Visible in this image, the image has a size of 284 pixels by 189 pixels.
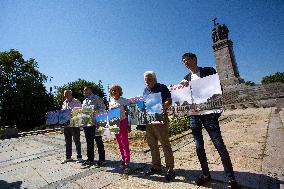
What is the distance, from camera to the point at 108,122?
507 cm

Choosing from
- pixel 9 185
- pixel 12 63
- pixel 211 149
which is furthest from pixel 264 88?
pixel 12 63

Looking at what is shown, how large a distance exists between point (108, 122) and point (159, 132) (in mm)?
1400

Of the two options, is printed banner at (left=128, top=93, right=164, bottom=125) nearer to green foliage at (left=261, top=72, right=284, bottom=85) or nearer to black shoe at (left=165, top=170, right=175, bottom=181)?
black shoe at (left=165, top=170, right=175, bottom=181)

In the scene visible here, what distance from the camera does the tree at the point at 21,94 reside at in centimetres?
3781

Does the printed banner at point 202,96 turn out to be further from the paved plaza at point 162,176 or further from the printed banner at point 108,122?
the printed banner at point 108,122

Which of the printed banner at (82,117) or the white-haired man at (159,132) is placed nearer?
the white-haired man at (159,132)

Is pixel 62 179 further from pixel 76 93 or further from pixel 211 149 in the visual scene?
pixel 76 93

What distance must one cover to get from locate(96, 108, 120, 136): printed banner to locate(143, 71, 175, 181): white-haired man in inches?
30.6

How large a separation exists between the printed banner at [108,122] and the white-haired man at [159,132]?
0.78 metres

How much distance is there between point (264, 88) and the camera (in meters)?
26.9

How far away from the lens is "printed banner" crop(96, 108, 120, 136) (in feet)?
16.0

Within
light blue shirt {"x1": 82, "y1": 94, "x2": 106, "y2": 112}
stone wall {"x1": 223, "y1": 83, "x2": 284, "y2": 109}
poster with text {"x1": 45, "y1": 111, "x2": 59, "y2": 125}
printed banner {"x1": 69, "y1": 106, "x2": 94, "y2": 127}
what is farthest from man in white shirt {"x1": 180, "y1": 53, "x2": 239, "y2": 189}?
stone wall {"x1": 223, "y1": 83, "x2": 284, "y2": 109}

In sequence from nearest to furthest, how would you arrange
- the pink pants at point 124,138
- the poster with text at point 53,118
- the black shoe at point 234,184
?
the black shoe at point 234,184
the pink pants at point 124,138
the poster with text at point 53,118

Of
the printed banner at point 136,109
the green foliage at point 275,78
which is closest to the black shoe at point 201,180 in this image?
the printed banner at point 136,109
